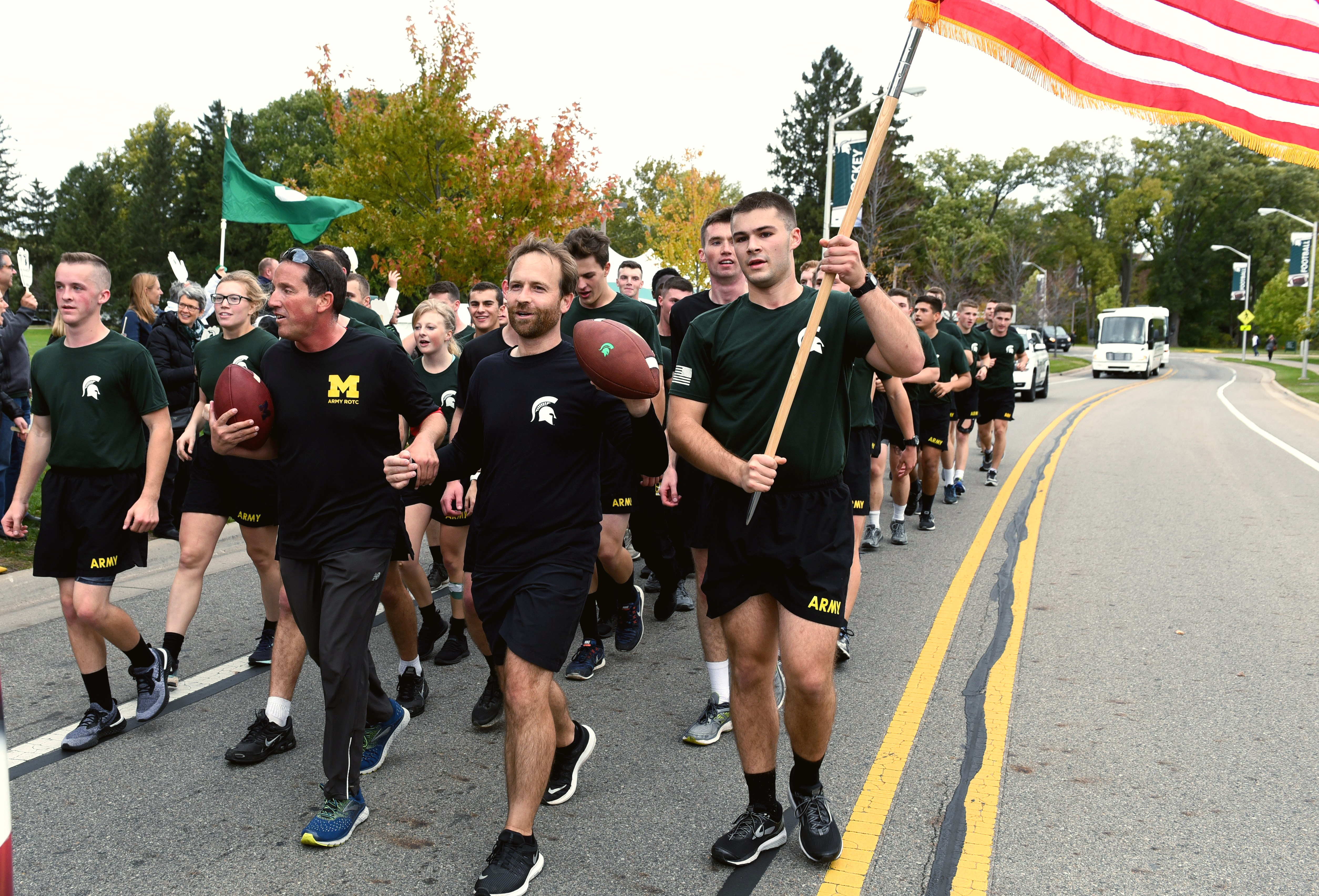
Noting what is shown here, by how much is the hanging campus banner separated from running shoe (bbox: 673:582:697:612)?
40497 mm

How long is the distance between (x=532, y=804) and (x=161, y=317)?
19.2 ft

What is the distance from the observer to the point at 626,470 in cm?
562

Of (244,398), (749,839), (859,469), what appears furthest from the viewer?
(859,469)

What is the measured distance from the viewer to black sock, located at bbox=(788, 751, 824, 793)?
3455 millimetres

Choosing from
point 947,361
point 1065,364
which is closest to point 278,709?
point 947,361

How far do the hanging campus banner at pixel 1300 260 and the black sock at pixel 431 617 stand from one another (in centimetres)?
4225

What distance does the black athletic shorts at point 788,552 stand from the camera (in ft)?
10.9

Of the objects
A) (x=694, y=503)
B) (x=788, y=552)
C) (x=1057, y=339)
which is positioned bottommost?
(x=1057, y=339)

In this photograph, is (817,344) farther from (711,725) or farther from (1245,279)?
(1245,279)

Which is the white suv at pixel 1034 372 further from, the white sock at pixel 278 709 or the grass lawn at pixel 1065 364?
the white sock at pixel 278 709

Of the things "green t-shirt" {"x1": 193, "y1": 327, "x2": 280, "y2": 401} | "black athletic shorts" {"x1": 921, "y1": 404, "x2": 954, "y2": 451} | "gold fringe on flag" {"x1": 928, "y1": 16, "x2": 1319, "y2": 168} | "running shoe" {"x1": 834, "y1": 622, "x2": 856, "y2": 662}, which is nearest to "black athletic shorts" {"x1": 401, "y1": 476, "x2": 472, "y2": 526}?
"green t-shirt" {"x1": 193, "y1": 327, "x2": 280, "y2": 401}

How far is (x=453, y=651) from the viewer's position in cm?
558

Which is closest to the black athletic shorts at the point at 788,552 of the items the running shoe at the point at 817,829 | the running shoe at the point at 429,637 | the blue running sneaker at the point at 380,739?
the running shoe at the point at 817,829

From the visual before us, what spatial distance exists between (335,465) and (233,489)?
69.6 inches
